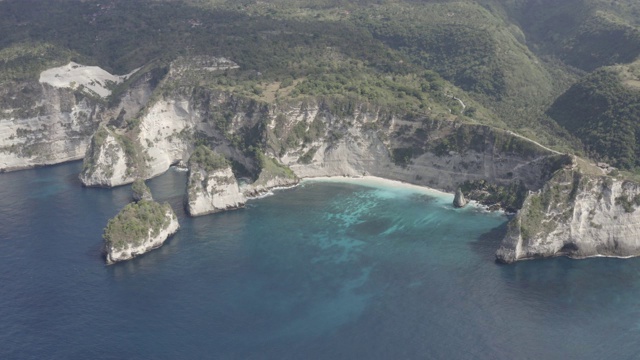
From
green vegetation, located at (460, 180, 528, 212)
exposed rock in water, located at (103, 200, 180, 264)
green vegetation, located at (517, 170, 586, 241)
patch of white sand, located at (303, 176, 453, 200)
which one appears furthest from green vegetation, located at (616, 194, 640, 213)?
exposed rock in water, located at (103, 200, 180, 264)

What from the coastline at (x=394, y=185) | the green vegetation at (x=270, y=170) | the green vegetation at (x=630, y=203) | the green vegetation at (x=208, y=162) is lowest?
the coastline at (x=394, y=185)

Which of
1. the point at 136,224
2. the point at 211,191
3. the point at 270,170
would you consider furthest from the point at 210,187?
the point at 136,224

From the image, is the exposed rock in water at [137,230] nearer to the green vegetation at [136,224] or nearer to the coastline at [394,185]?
the green vegetation at [136,224]

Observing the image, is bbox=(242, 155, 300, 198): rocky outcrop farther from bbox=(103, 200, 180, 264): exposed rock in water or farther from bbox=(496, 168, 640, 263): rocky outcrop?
bbox=(496, 168, 640, 263): rocky outcrop

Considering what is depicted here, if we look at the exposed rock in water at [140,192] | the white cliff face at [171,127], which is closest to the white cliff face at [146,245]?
the exposed rock in water at [140,192]

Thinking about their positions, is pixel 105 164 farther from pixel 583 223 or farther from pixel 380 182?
pixel 583 223
